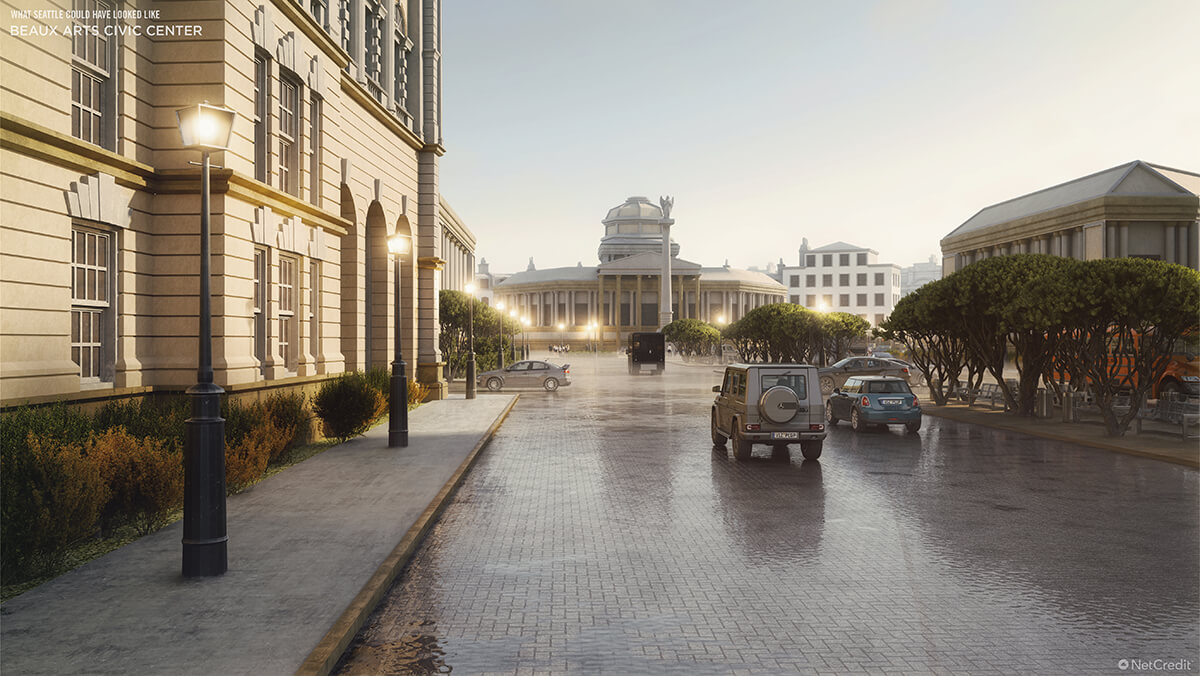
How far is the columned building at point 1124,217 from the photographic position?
62.3m

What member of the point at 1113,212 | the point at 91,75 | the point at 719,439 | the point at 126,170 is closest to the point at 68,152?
the point at 126,170

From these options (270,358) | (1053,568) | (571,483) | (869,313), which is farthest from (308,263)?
(869,313)

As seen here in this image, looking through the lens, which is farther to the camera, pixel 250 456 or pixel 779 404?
pixel 779 404

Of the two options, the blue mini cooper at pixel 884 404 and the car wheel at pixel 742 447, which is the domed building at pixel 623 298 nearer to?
the blue mini cooper at pixel 884 404

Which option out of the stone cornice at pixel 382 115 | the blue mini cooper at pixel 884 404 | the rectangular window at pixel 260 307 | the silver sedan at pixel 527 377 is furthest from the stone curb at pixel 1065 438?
the stone cornice at pixel 382 115

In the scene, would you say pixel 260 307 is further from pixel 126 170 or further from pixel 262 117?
pixel 126 170

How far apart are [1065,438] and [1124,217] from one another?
1983 inches

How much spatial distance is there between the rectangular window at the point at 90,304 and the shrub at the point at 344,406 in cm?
556

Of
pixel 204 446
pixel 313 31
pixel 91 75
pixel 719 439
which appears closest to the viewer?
pixel 204 446

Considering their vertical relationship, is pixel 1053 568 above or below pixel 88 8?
below

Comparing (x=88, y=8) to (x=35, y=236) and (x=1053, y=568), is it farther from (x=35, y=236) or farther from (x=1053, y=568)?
(x=1053, y=568)

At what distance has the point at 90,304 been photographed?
546 inches

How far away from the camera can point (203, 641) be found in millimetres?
6395

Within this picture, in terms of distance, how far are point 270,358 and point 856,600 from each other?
14230mm
